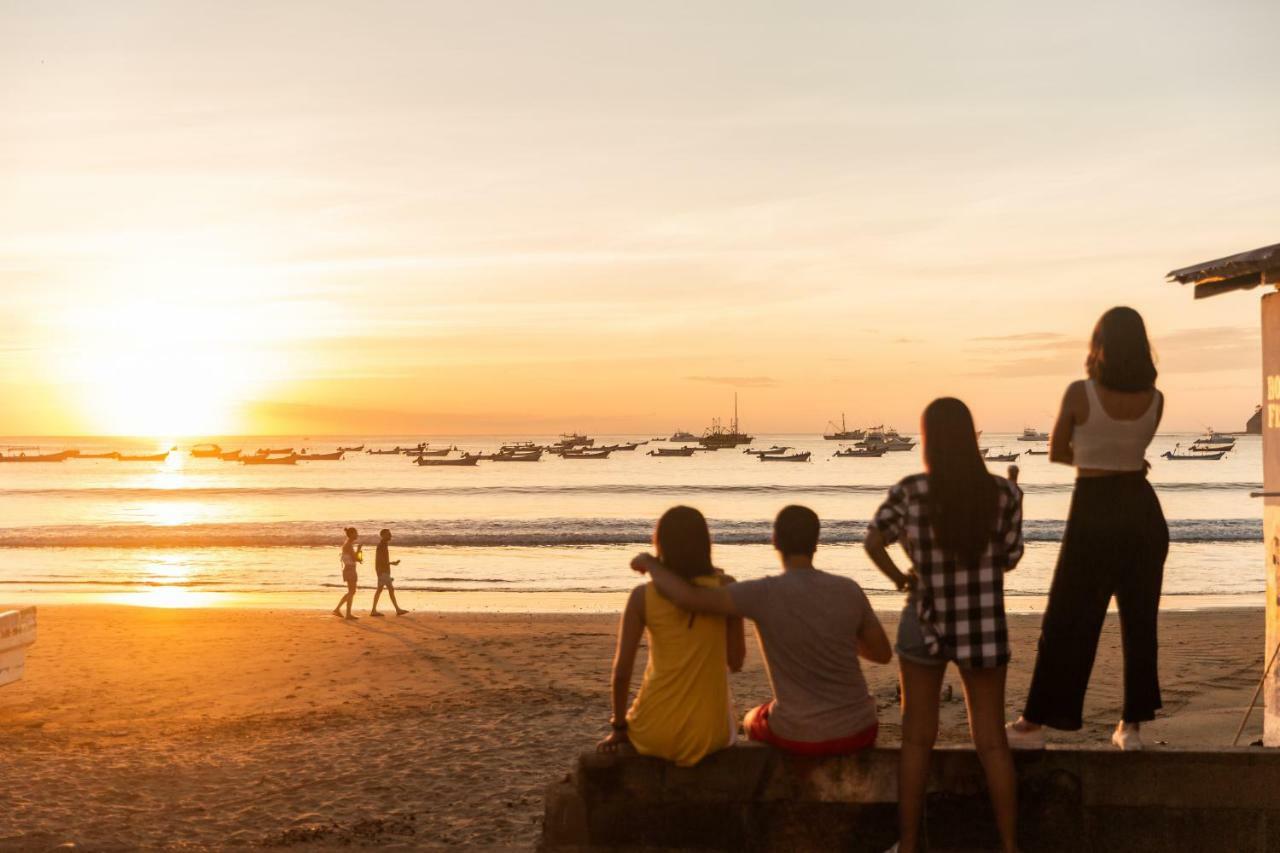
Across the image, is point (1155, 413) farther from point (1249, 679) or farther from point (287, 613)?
point (287, 613)

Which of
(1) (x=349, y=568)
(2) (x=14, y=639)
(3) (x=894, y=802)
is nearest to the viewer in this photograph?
(3) (x=894, y=802)

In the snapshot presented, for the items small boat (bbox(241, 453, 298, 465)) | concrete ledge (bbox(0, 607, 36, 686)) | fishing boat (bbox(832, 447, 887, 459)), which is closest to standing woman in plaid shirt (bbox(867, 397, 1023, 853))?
concrete ledge (bbox(0, 607, 36, 686))

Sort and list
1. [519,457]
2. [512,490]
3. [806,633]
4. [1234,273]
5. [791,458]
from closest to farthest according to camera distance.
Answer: [806,633] → [1234,273] → [512,490] → [791,458] → [519,457]

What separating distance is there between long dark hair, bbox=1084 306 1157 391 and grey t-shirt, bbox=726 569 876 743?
4.27 ft

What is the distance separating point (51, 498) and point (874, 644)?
74.9 meters

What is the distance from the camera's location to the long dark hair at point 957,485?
4.01 m

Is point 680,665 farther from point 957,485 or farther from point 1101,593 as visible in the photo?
point 1101,593

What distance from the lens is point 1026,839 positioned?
4.55m

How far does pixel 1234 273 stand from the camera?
5980 mm

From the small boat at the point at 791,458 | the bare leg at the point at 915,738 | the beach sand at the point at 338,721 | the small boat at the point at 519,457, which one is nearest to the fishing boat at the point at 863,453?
the small boat at the point at 791,458

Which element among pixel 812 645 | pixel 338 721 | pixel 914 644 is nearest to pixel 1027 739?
pixel 914 644

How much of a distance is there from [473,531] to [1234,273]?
3834 centimetres

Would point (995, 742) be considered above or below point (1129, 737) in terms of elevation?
above

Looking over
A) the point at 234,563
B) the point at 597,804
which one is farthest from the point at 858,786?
the point at 234,563
